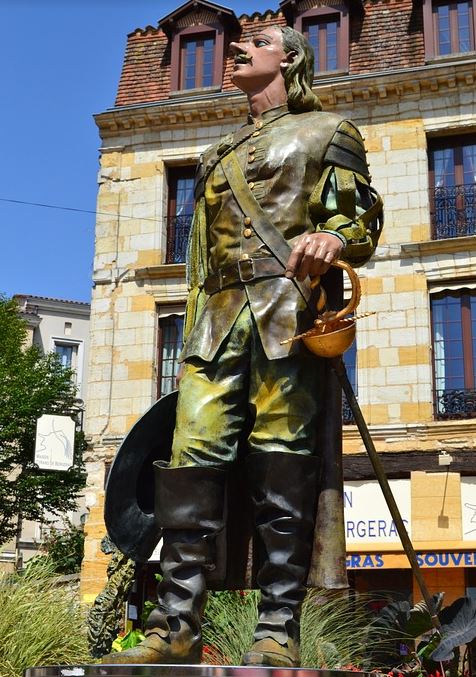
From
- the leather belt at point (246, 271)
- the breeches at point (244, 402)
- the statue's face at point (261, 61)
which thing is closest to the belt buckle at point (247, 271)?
the leather belt at point (246, 271)

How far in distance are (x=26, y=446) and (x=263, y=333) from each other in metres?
23.8

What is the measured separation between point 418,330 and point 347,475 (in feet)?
9.34

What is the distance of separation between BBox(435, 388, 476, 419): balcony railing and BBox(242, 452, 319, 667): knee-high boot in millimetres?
15250

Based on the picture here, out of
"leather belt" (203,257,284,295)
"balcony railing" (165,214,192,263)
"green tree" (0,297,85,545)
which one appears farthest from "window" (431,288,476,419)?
"leather belt" (203,257,284,295)

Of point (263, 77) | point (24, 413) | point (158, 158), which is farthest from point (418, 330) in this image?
point (263, 77)

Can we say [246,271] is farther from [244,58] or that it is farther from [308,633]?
[308,633]

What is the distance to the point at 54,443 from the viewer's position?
22.1m

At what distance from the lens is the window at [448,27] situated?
2072cm

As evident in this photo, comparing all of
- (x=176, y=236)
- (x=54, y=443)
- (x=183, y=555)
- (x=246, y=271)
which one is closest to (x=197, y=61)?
(x=176, y=236)

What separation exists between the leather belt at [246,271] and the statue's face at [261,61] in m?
0.89

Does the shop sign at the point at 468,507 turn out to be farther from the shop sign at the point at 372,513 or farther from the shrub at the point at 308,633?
the shrub at the point at 308,633

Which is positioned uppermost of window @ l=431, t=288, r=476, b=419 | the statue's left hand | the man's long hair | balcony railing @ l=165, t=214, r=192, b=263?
balcony railing @ l=165, t=214, r=192, b=263

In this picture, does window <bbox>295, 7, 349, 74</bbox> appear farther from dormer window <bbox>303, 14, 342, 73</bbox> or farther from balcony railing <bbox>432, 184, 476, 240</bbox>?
balcony railing <bbox>432, 184, 476, 240</bbox>

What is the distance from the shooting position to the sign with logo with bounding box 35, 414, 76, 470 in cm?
2186
